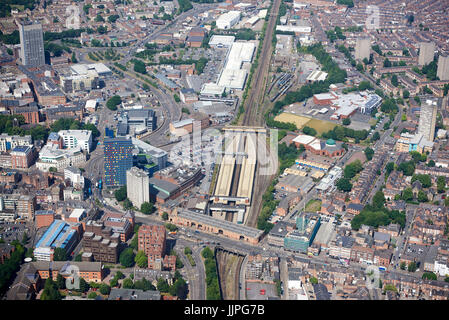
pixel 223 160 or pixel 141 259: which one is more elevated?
pixel 223 160

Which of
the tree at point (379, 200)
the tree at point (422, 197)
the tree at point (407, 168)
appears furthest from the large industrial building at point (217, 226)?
the tree at point (407, 168)

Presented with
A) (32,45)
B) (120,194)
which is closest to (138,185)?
(120,194)

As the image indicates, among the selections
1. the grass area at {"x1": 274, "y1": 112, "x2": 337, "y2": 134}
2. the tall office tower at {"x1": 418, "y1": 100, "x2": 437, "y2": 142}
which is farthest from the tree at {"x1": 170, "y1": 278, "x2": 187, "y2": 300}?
the tall office tower at {"x1": 418, "y1": 100, "x2": 437, "y2": 142}

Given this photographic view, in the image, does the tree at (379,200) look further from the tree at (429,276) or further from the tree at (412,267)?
the tree at (429,276)

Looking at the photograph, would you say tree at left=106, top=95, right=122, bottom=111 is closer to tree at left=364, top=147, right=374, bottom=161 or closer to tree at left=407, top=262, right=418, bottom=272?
A: tree at left=364, top=147, right=374, bottom=161

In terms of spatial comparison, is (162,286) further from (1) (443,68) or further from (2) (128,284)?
(1) (443,68)
